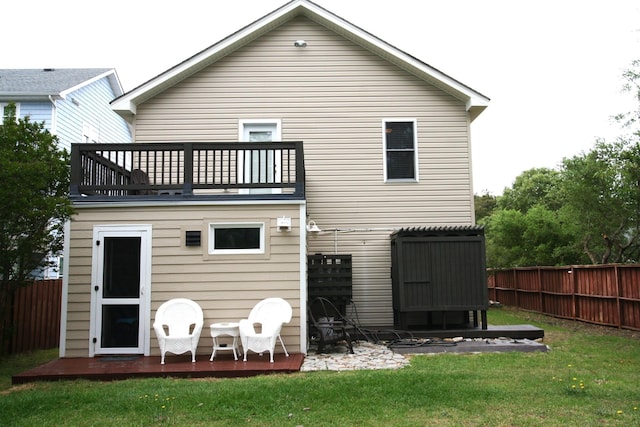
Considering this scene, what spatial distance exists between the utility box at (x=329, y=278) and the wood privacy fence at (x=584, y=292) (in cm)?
586

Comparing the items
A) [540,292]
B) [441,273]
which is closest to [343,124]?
[441,273]

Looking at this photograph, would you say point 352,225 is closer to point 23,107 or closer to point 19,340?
point 19,340

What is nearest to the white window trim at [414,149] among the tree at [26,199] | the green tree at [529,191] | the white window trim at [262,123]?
the white window trim at [262,123]

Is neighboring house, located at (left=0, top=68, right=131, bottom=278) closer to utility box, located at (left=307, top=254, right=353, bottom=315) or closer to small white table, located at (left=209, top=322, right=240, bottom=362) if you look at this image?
utility box, located at (left=307, top=254, right=353, bottom=315)

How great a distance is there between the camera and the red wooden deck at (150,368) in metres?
6.62

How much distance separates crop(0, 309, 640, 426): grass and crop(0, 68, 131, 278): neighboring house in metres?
9.88

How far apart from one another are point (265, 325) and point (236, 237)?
1447mm

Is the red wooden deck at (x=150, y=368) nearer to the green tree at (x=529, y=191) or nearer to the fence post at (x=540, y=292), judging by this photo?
the fence post at (x=540, y=292)

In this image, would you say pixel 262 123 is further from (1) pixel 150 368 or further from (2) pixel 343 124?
(1) pixel 150 368

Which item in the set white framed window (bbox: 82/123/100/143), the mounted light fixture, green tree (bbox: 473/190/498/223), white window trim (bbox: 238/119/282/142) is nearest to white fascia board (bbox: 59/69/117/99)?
white framed window (bbox: 82/123/100/143)

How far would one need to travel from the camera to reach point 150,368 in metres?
6.86

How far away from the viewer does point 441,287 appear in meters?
9.20

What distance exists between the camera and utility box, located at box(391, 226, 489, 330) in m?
9.16

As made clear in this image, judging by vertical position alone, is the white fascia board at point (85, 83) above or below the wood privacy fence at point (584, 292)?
above
